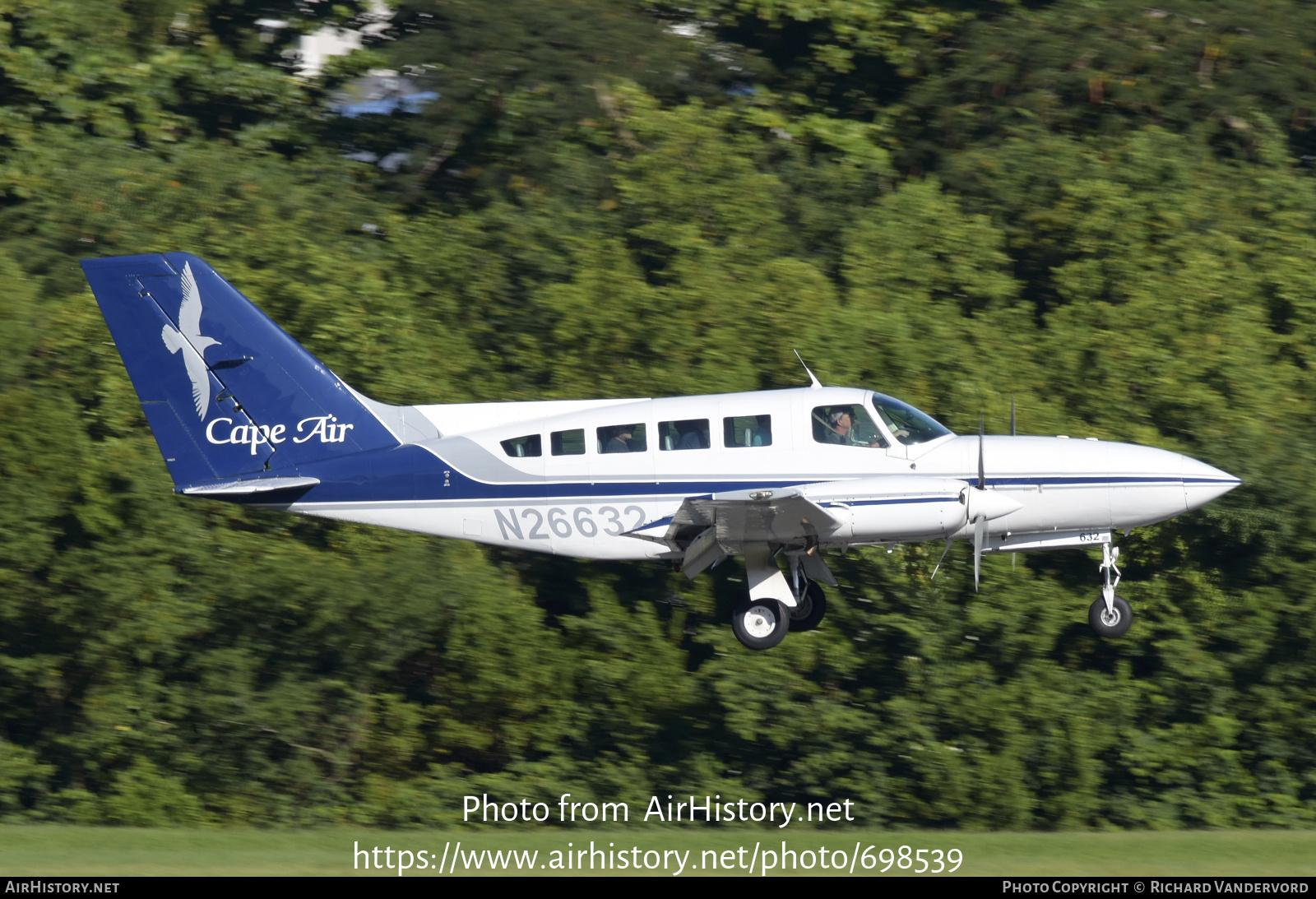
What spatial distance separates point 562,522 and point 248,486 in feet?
10.2

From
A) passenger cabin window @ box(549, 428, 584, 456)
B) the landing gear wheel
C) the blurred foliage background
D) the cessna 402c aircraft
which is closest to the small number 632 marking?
the cessna 402c aircraft

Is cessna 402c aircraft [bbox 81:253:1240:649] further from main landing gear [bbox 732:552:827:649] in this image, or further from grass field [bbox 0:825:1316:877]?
grass field [bbox 0:825:1316:877]

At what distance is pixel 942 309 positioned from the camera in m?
21.0

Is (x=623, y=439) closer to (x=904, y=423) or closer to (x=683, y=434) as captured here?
(x=683, y=434)

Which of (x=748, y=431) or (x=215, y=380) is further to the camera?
(x=215, y=380)

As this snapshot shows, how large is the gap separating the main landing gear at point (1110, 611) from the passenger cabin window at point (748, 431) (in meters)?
3.36

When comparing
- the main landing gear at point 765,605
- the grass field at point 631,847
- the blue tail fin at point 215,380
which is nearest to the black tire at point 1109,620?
the grass field at point 631,847

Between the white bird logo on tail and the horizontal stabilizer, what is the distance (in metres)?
0.95

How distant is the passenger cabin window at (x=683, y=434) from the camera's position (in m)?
13.4

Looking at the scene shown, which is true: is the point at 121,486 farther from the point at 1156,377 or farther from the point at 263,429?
the point at 1156,377

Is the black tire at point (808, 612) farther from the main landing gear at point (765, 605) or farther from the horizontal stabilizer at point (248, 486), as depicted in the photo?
the horizontal stabilizer at point (248, 486)

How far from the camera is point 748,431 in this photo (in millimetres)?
13352

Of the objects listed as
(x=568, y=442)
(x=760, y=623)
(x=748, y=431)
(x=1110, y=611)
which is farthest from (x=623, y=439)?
(x=1110, y=611)

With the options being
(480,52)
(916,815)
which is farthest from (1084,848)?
(480,52)
